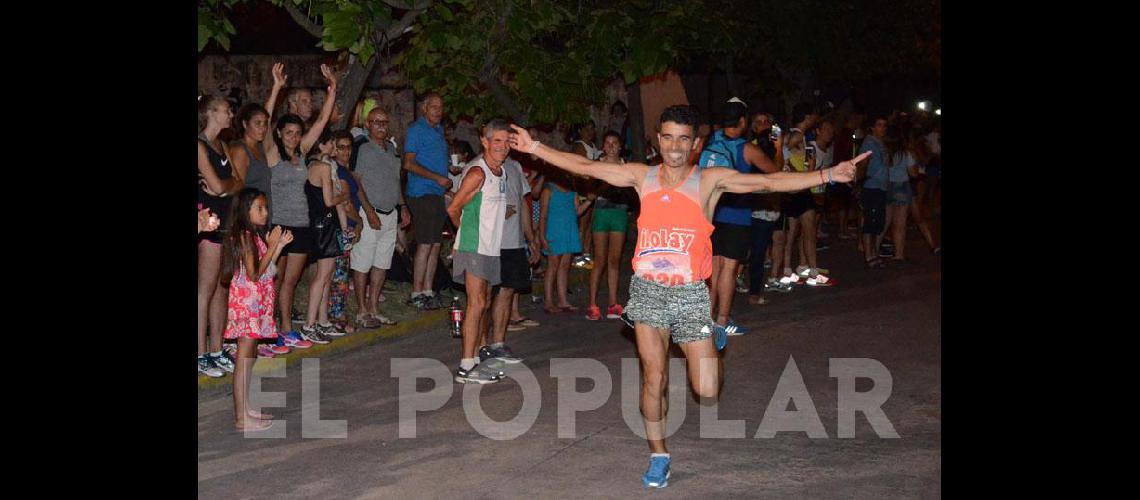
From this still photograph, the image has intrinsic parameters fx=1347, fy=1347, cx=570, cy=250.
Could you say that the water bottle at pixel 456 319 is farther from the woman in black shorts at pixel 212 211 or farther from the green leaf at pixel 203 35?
the green leaf at pixel 203 35

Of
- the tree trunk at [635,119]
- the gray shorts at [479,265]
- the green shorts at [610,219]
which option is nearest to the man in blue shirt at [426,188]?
the green shorts at [610,219]

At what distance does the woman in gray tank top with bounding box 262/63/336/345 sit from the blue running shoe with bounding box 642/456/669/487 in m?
4.90

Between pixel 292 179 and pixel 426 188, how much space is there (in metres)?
2.44

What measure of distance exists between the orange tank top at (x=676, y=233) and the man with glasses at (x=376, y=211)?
5.44 m

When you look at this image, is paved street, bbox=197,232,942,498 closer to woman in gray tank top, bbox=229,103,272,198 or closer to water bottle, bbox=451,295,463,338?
water bottle, bbox=451,295,463,338

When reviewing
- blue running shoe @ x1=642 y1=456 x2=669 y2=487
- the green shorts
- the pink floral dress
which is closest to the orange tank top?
blue running shoe @ x1=642 y1=456 x2=669 y2=487

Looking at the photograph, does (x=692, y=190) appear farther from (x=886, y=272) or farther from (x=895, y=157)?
(x=895, y=157)

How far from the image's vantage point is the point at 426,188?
13.3 meters

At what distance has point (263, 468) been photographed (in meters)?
7.51

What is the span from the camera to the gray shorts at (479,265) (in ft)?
33.2

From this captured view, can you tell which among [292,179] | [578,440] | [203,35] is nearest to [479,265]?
[292,179]

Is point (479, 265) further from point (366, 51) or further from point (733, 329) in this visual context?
point (733, 329)

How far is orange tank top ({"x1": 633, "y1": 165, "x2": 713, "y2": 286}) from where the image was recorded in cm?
728

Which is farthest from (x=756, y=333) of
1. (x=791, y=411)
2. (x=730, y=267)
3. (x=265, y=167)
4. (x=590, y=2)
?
(x=590, y=2)
